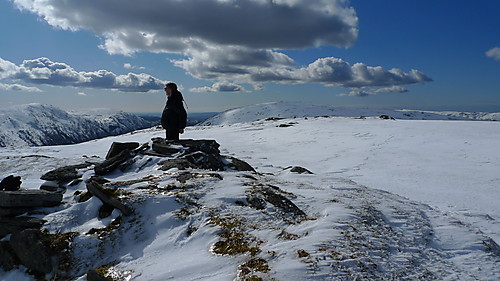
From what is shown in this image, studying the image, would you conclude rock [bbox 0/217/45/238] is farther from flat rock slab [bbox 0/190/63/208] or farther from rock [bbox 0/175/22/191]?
rock [bbox 0/175/22/191]

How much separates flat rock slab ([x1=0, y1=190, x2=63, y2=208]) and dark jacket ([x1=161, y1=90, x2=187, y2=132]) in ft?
23.8

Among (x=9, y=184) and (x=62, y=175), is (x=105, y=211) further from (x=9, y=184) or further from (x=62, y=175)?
(x=62, y=175)

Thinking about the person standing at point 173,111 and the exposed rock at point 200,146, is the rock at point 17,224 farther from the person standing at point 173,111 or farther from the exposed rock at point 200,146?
the person standing at point 173,111

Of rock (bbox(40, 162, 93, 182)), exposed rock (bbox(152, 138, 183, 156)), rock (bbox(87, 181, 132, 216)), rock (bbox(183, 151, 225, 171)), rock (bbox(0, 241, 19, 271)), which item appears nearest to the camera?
rock (bbox(0, 241, 19, 271))

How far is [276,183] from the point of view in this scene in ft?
35.0

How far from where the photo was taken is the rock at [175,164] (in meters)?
11.1

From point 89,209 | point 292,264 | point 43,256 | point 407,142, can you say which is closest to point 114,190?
point 89,209

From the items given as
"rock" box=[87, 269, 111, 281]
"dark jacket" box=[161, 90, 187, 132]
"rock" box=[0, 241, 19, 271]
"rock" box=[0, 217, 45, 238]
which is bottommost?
"rock" box=[0, 241, 19, 271]

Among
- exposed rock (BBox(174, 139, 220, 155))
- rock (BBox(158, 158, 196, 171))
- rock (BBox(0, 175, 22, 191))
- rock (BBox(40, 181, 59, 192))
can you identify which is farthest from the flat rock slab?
exposed rock (BBox(174, 139, 220, 155))

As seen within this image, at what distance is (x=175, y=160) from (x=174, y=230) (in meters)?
5.65

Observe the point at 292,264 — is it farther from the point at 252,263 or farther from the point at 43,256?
the point at 43,256

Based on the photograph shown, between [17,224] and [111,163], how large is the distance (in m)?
5.58

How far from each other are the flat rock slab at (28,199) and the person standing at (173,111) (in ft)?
23.8

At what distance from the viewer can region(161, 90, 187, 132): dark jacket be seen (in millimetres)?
14703
